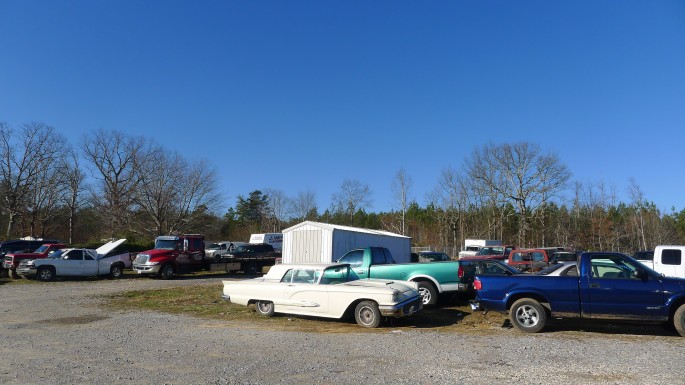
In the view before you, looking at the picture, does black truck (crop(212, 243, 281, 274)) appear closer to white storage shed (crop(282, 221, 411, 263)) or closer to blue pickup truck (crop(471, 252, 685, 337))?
white storage shed (crop(282, 221, 411, 263))

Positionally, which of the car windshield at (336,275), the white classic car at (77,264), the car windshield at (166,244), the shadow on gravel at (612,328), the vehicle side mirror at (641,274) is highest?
the car windshield at (166,244)

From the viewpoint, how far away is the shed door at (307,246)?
23656 millimetres

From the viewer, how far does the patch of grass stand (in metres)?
10.8

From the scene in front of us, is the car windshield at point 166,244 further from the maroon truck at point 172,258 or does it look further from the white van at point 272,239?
the white van at point 272,239

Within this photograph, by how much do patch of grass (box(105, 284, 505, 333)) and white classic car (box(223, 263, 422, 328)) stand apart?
326mm

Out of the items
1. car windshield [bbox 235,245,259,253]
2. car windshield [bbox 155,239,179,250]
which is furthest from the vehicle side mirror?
car windshield [bbox 235,245,259,253]

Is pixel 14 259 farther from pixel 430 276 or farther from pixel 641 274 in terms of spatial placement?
pixel 641 274

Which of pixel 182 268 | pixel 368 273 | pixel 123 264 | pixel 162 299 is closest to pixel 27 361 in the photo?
pixel 368 273

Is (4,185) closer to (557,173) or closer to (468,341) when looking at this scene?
(468,341)

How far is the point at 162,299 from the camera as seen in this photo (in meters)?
16.9

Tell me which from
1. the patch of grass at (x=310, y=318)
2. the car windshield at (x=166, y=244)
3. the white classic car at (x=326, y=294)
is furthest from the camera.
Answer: the car windshield at (x=166, y=244)

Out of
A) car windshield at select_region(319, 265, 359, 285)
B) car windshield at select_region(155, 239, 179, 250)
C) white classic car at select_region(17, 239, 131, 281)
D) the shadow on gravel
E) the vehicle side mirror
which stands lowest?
the shadow on gravel

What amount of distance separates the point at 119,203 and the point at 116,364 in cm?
5386

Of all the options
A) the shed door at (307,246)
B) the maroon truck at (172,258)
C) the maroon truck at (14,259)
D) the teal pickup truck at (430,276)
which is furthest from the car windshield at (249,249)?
the teal pickup truck at (430,276)
